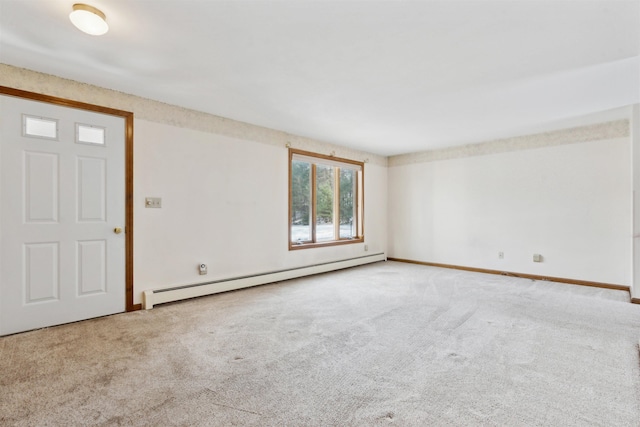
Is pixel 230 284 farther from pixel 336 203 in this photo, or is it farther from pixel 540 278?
pixel 540 278

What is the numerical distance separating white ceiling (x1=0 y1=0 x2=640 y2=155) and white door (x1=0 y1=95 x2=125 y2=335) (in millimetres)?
517

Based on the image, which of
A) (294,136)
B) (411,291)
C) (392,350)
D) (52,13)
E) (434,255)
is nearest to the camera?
(52,13)

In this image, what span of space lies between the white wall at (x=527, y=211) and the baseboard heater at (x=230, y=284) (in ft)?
6.27

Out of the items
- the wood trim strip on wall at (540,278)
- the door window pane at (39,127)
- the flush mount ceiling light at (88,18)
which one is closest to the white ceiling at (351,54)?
the flush mount ceiling light at (88,18)

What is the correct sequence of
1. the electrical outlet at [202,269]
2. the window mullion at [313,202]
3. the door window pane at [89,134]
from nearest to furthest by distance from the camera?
the door window pane at [89,134]
the electrical outlet at [202,269]
the window mullion at [313,202]

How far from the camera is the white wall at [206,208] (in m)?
3.65

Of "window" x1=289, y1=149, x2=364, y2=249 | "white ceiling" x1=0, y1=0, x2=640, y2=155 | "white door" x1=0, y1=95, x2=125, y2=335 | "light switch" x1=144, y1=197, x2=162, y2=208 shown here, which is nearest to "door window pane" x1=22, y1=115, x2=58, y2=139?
"white door" x1=0, y1=95, x2=125, y2=335

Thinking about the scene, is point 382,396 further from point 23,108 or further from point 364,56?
point 23,108

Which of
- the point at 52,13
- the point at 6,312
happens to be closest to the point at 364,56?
the point at 52,13

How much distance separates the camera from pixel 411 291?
4367mm

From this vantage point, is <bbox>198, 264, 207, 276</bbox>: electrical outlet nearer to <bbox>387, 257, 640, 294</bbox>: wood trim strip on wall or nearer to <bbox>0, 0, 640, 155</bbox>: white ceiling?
<bbox>0, 0, 640, 155</bbox>: white ceiling

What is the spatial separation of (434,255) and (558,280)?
80.7 inches

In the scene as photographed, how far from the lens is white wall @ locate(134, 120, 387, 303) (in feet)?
12.0

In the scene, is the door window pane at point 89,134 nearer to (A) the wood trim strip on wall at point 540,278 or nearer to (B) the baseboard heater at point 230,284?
(B) the baseboard heater at point 230,284
